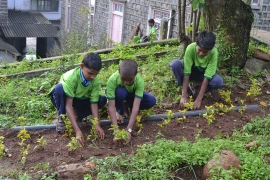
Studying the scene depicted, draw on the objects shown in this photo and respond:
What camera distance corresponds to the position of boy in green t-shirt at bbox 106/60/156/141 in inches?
164

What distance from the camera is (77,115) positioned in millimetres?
4703

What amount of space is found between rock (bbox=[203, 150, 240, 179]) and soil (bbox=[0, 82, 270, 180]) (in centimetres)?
16

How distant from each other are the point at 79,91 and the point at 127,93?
618mm

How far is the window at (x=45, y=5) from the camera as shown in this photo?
2267 centimetres

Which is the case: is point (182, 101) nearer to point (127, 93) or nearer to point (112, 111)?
point (127, 93)

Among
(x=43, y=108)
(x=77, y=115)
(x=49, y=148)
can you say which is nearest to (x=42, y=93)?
(x=43, y=108)

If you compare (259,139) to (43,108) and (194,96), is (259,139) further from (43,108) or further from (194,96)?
(43,108)

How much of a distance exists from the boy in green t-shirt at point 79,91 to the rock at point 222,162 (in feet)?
4.64

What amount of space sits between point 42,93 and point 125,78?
8.83 ft

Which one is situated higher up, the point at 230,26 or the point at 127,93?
the point at 230,26

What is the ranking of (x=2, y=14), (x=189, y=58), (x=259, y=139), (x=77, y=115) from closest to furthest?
(x=259, y=139), (x=77, y=115), (x=189, y=58), (x=2, y=14)

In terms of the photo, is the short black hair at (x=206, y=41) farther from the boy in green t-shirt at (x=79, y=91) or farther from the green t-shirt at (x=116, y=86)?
the boy in green t-shirt at (x=79, y=91)

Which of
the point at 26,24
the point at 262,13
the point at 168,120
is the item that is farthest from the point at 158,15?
the point at 168,120

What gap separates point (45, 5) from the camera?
23516mm
